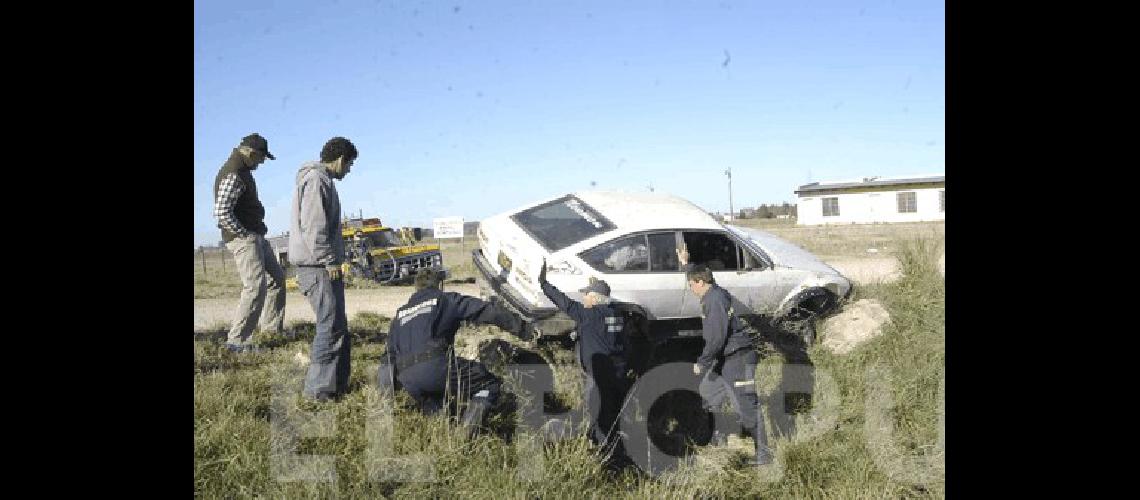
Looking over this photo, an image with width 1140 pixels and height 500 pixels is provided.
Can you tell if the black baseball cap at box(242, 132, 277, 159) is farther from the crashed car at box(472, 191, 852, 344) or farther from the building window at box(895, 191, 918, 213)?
the building window at box(895, 191, 918, 213)

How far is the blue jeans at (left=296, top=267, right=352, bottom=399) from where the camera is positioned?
4074 millimetres

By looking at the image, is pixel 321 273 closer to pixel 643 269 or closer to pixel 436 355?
pixel 436 355

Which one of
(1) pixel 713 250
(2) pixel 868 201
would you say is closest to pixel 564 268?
(1) pixel 713 250

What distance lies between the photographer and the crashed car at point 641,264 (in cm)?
529

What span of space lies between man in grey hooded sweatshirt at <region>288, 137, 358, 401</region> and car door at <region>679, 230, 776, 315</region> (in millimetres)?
2933

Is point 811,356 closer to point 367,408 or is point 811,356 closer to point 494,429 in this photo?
point 494,429

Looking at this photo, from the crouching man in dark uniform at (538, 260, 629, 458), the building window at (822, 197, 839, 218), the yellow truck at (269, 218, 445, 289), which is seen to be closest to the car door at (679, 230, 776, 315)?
the crouching man in dark uniform at (538, 260, 629, 458)

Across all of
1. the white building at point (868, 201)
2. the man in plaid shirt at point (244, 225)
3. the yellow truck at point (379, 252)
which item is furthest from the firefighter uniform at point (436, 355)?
the white building at point (868, 201)

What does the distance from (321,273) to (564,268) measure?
1.89m

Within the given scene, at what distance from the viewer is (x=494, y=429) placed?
3801 millimetres

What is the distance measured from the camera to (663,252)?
5598 mm
